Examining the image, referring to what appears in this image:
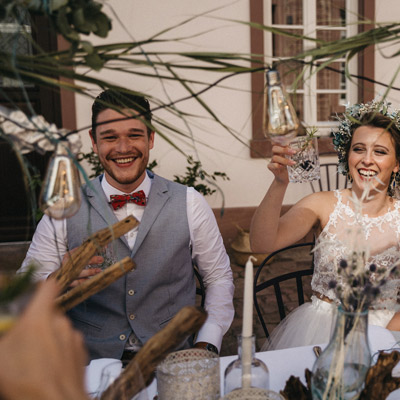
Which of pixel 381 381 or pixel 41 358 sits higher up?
pixel 41 358

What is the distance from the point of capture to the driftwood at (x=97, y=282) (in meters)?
0.91

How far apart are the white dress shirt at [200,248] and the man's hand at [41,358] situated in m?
1.40

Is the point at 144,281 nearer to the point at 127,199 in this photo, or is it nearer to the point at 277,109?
the point at 127,199

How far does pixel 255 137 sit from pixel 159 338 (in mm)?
4490

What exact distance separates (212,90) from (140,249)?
353 centimetres

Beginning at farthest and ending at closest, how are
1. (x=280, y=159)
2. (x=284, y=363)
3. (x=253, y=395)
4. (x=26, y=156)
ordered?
(x=26, y=156) → (x=280, y=159) → (x=284, y=363) → (x=253, y=395)

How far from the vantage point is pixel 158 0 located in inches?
187

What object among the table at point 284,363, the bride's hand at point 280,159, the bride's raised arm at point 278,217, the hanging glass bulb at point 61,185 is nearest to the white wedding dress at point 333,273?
the bride's raised arm at point 278,217

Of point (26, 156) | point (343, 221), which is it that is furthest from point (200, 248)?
point (26, 156)

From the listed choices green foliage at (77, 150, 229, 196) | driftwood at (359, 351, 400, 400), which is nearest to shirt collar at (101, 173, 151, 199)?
driftwood at (359, 351, 400, 400)

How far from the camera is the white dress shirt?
1.96 m

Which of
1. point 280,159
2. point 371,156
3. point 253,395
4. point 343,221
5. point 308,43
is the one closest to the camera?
point 253,395

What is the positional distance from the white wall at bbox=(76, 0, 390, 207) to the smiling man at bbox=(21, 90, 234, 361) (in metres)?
2.51

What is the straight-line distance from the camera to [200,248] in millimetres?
2066
